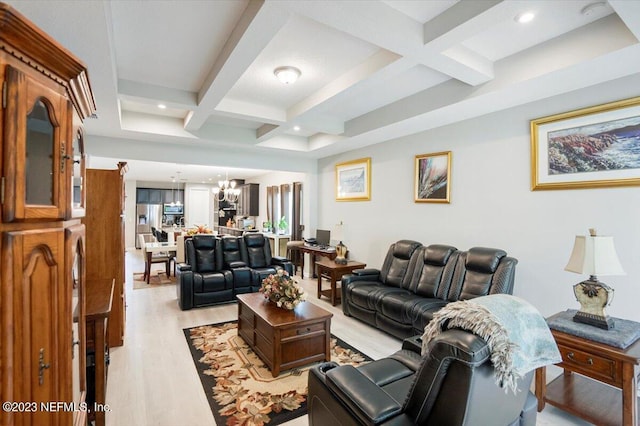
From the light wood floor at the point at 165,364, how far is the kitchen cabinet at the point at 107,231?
45cm

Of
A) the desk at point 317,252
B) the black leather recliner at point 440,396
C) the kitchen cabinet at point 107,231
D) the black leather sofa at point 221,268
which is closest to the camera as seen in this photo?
the black leather recliner at point 440,396

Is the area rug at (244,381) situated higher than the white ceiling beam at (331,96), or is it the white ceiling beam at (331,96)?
the white ceiling beam at (331,96)

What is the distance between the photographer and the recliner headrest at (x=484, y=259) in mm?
3263

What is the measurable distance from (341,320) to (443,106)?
294 cm

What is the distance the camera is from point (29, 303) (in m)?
0.94

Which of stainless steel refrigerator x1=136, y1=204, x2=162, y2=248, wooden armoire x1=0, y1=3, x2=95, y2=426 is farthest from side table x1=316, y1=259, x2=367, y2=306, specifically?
stainless steel refrigerator x1=136, y1=204, x2=162, y2=248

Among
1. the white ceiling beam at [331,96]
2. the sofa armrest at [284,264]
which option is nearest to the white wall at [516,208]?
the white ceiling beam at [331,96]

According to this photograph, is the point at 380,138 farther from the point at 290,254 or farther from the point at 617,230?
the point at 290,254

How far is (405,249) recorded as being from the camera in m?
4.20

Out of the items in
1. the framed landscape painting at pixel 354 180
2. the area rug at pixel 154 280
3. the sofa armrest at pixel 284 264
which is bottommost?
the area rug at pixel 154 280

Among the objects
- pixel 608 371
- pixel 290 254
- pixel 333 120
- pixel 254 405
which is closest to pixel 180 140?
pixel 333 120

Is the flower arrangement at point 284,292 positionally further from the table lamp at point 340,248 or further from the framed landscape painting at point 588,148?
the framed landscape painting at point 588,148

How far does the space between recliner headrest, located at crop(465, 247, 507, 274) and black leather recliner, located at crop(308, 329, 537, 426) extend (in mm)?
1756

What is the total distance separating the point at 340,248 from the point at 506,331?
4158 mm
